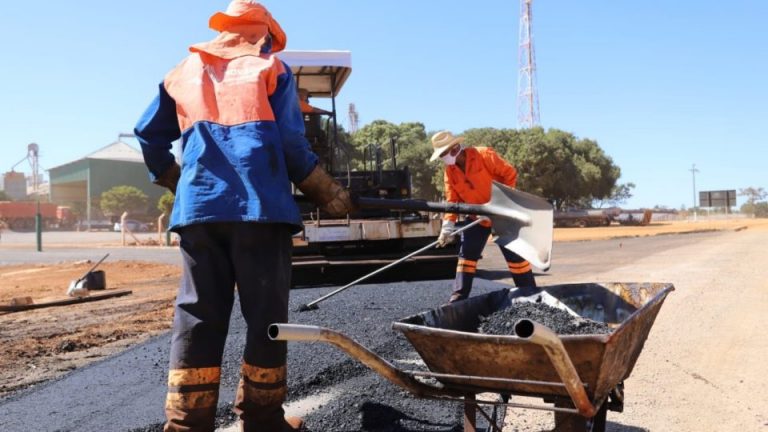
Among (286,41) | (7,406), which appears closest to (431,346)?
(286,41)

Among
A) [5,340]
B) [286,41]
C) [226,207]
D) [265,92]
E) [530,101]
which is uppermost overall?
[530,101]

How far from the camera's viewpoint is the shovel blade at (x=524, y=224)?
11.6ft

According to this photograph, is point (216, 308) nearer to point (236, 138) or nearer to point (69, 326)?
point (236, 138)

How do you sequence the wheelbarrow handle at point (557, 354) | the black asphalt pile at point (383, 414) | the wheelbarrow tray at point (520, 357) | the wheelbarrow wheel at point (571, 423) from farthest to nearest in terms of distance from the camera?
1. the black asphalt pile at point (383, 414)
2. the wheelbarrow wheel at point (571, 423)
3. the wheelbarrow tray at point (520, 357)
4. the wheelbarrow handle at point (557, 354)

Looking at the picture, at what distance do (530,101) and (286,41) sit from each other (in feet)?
179

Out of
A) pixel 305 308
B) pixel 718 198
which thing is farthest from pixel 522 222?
pixel 718 198

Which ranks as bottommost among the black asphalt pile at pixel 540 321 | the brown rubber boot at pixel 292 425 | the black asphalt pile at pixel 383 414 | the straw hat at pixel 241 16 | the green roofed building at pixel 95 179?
the black asphalt pile at pixel 383 414

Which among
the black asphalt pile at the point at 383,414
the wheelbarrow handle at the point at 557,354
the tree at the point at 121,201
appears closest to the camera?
the wheelbarrow handle at the point at 557,354

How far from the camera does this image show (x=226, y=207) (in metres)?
2.46

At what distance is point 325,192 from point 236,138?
0.47m

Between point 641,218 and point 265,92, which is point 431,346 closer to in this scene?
point 265,92

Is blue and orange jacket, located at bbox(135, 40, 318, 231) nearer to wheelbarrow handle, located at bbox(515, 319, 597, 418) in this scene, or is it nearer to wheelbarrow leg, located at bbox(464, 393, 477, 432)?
wheelbarrow leg, located at bbox(464, 393, 477, 432)

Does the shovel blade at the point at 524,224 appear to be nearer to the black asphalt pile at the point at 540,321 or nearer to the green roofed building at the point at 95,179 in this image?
the black asphalt pile at the point at 540,321

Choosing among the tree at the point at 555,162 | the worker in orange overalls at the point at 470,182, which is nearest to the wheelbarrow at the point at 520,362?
the worker in orange overalls at the point at 470,182
